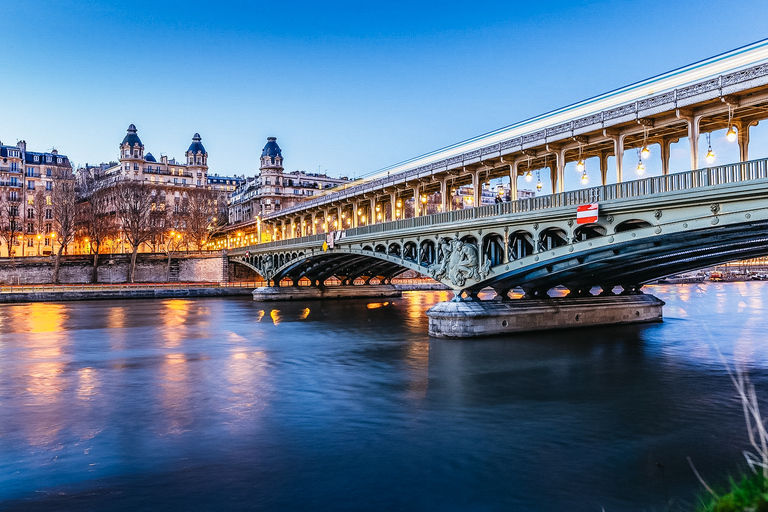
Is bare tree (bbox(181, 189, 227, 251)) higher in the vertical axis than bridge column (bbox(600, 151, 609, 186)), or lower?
higher

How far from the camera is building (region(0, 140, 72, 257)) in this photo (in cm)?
11381

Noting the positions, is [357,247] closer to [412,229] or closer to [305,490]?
[412,229]

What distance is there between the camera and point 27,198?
122125 millimetres

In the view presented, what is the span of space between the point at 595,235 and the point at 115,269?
84.6 meters

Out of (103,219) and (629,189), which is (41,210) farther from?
(629,189)

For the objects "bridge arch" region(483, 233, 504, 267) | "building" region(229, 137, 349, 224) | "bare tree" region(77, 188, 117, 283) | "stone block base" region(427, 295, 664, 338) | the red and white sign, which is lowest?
"stone block base" region(427, 295, 664, 338)

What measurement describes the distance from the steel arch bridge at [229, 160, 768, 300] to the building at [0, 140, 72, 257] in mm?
95378

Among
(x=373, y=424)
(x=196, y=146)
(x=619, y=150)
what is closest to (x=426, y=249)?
(x=619, y=150)

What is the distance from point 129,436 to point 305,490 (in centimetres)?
593

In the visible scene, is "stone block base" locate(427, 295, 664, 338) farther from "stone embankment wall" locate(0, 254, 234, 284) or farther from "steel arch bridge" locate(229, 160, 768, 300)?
"stone embankment wall" locate(0, 254, 234, 284)

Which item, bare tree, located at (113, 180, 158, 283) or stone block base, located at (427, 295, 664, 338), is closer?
stone block base, located at (427, 295, 664, 338)

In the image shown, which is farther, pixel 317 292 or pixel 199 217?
pixel 199 217

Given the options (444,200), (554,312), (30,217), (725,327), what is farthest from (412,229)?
Answer: (30,217)

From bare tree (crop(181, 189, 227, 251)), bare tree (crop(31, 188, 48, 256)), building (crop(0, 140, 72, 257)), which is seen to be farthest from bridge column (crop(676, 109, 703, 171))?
building (crop(0, 140, 72, 257))
